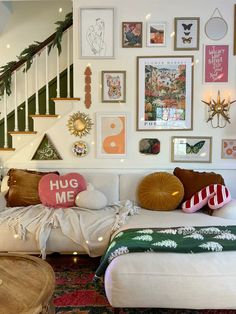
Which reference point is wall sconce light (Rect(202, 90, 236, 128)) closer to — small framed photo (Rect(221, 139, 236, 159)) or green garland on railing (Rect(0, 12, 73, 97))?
small framed photo (Rect(221, 139, 236, 159))

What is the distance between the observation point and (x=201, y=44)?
3.49 metres

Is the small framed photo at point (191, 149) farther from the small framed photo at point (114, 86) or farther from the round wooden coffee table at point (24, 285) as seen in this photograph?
the round wooden coffee table at point (24, 285)

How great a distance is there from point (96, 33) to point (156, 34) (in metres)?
0.61

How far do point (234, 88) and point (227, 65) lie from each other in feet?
0.80

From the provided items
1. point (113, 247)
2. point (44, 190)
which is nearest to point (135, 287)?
point (113, 247)

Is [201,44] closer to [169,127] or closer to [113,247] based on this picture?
[169,127]

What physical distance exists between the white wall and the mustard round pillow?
1.08ft

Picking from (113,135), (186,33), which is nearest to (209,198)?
(113,135)

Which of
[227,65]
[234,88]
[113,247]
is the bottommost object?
[113,247]

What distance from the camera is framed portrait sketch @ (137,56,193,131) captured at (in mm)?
3506

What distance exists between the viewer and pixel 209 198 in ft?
9.93

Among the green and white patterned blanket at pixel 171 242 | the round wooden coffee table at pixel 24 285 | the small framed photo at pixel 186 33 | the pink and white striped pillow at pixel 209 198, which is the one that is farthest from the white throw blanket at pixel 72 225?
the small framed photo at pixel 186 33

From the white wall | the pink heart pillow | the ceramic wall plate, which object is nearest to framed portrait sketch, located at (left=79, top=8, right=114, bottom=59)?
the white wall

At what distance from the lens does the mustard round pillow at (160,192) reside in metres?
3.16
